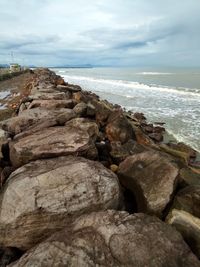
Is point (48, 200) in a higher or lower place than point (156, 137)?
higher

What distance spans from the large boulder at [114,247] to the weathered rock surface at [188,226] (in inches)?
24.7

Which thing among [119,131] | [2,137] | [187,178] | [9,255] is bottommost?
[9,255]

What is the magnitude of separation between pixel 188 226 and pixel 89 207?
1425 mm

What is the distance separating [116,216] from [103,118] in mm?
6956

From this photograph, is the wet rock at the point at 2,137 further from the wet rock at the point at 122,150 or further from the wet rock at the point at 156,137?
the wet rock at the point at 156,137

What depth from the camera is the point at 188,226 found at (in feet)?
13.5

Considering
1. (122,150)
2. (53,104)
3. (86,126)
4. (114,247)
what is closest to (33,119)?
(86,126)

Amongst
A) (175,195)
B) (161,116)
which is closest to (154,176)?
(175,195)

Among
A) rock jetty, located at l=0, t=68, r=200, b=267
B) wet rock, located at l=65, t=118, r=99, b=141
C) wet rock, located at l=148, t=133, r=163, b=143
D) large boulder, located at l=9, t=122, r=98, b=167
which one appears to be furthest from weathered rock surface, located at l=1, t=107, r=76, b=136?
wet rock, located at l=148, t=133, r=163, b=143

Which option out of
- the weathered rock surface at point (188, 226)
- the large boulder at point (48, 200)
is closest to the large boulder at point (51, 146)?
the large boulder at point (48, 200)

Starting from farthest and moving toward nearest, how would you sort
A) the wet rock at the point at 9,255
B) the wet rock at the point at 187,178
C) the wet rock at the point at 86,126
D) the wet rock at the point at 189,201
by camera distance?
1. the wet rock at the point at 86,126
2. the wet rock at the point at 187,178
3. the wet rock at the point at 189,201
4. the wet rock at the point at 9,255

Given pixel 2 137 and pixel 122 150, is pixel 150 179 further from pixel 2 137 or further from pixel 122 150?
pixel 2 137

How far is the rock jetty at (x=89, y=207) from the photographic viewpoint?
3.27 m

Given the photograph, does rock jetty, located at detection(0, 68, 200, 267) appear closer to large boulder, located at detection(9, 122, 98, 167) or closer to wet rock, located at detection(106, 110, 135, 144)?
large boulder, located at detection(9, 122, 98, 167)
